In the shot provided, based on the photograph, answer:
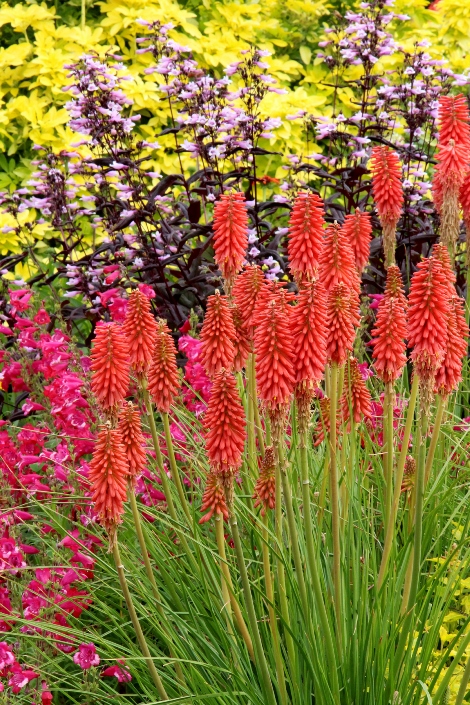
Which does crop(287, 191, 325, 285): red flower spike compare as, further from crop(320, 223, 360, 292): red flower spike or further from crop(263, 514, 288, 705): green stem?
crop(263, 514, 288, 705): green stem

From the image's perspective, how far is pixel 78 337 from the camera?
24.2 ft

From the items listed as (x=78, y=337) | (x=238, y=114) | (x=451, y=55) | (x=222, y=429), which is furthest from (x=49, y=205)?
(x=451, y=55)

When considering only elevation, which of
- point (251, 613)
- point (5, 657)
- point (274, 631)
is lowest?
point (5, 657)

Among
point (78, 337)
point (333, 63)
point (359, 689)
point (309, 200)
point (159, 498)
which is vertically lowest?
point (78, 337)

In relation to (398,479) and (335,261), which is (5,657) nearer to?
(398,479)

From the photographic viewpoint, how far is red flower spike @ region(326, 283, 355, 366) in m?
3.02

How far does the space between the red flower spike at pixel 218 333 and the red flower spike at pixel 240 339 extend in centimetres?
29

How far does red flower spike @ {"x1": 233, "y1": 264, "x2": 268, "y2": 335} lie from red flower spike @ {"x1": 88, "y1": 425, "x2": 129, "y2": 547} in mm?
746

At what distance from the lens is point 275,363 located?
2842 millimetres

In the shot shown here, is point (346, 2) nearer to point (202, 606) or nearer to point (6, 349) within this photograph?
point (6, 349)

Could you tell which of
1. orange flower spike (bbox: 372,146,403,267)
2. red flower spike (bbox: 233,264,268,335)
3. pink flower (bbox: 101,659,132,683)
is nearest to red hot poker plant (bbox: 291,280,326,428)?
red flower spike (bbox: 233,264,268,335)

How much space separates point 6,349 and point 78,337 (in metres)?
0.77

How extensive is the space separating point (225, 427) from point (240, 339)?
26.0 inches

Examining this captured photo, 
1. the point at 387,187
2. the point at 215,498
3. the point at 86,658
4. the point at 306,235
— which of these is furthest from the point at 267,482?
the point at 387,187
